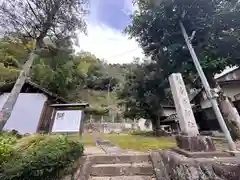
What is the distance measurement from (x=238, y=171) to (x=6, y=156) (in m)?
4.24

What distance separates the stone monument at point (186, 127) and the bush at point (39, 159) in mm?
2828

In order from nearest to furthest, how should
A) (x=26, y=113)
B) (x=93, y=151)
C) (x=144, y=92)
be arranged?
1. (x=93, y=151)
2. (x=26, y=113)
3. (x=144, y=92)

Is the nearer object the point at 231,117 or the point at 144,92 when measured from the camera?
the point at 231,117

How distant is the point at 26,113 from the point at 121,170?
1103 cm

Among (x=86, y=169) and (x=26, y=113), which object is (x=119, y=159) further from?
(x=26, y=113)

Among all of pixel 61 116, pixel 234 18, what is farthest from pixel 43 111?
pixel 234 18

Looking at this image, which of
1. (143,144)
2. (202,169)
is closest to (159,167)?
(202,169)

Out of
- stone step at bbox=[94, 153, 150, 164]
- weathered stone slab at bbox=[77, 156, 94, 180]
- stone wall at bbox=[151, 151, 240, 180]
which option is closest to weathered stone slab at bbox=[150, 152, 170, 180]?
stone wall at bbox=[151, 151, 240, 180]

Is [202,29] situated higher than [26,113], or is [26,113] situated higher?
[202,29]

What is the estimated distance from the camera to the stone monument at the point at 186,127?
13.4 ft

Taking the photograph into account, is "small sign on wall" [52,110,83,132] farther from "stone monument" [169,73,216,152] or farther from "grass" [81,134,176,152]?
"stone monument" [169,73,216,152]

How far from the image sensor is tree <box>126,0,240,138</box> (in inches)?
324

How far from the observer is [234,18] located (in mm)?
8062

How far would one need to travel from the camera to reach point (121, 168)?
13.3 ft
